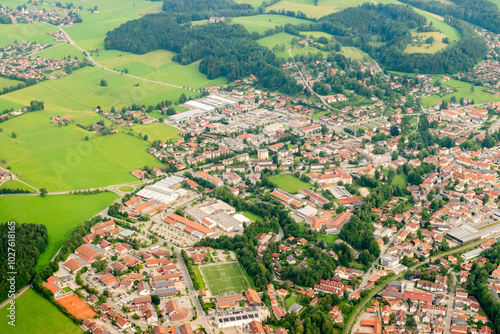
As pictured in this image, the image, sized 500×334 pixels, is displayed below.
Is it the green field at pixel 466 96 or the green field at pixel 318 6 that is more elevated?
the green field at pixel 318 6

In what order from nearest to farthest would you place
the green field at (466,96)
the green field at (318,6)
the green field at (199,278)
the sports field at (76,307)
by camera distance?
the sports field at (76,307) → the green field at (199,278) → the green field at (466,96) → the green field at (318,6)

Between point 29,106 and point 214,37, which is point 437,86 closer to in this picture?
point 214,37

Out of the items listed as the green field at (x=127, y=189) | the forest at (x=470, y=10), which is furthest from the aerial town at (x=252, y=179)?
the forest at (x=470, y=10)

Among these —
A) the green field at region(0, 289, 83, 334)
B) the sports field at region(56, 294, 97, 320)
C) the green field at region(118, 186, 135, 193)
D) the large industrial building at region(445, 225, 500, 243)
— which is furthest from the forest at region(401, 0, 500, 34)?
the green field at region(0, 289, 83, 334)

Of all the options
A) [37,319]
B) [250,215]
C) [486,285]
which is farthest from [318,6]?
[37,319]

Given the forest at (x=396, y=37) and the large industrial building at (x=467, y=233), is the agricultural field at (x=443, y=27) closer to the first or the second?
the forest at (x=396, y=37)

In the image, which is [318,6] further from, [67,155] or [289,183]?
[67,155]

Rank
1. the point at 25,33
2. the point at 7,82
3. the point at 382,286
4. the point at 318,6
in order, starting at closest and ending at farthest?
1. the point at 382,286
2. the point at 7,82
3. the point at 25,33
4. the point at 318,6
